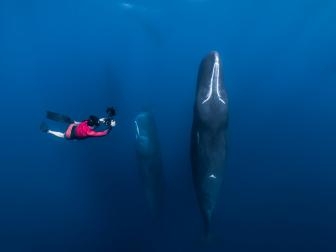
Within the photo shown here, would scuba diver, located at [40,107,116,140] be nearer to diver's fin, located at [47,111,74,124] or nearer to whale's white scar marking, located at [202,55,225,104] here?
diver's fin, located at [47,111,74,124]

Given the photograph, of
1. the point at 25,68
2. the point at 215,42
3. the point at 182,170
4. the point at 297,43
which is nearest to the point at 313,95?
the point at 297,43

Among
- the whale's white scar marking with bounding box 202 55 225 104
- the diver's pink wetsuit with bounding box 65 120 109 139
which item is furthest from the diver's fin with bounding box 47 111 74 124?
the whale's white scar marking with bounding box 202 55 225 104

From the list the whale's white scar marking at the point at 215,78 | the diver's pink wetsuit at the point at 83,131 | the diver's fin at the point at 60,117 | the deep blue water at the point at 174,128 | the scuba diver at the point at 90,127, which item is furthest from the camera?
the deep blue water at the point at 174,128

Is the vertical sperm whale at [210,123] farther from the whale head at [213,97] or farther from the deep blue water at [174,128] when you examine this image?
the deep blue water at [174,128]

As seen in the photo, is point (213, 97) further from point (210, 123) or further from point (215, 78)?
point (210, 123)

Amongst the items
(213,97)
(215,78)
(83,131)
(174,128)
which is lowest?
(174,128)

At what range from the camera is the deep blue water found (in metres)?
13.3

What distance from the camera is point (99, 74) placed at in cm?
1365

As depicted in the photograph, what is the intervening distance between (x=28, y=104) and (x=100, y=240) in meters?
6.98

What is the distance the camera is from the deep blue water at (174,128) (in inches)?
525

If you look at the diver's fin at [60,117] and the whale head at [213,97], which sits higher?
the whale head at [213,97]

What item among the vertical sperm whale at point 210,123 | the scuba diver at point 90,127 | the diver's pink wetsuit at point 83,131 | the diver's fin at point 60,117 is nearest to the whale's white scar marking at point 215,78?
the vertical sperm whale at point 210,123

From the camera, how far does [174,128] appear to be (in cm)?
1416

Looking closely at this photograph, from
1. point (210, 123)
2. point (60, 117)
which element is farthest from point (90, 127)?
point (210, 123)
